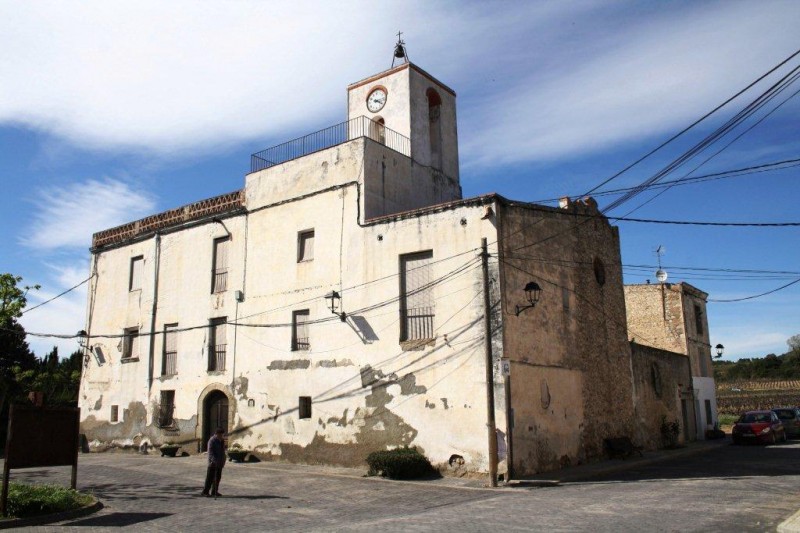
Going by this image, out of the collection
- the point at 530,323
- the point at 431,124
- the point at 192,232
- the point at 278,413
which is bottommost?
the point at 278,413

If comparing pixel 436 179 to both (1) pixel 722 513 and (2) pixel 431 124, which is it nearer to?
(2) pixel 431 124

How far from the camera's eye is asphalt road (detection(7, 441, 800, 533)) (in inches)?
407

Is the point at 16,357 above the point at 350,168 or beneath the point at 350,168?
beneath

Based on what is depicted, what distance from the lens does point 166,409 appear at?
23938mm

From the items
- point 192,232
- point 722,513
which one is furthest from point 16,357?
point 722,513

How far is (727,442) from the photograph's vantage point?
2862 centimetres

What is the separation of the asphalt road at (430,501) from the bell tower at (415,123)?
968 cm

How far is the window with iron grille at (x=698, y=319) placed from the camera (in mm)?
33312

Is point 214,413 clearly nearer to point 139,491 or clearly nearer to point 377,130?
point 139,491

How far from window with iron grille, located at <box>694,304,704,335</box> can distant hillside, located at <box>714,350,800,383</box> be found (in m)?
42.5

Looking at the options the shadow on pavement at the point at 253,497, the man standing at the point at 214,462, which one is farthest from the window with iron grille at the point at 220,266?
the shadow on pavement at the point at 253,497

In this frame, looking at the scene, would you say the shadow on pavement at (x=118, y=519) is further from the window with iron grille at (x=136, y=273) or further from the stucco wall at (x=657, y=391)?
the stucco wall at (x=657, y=391)

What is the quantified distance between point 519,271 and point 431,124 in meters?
8.98

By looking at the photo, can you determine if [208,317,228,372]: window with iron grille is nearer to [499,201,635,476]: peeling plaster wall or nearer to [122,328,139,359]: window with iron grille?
[122,328,139,359]: window with iron grille
